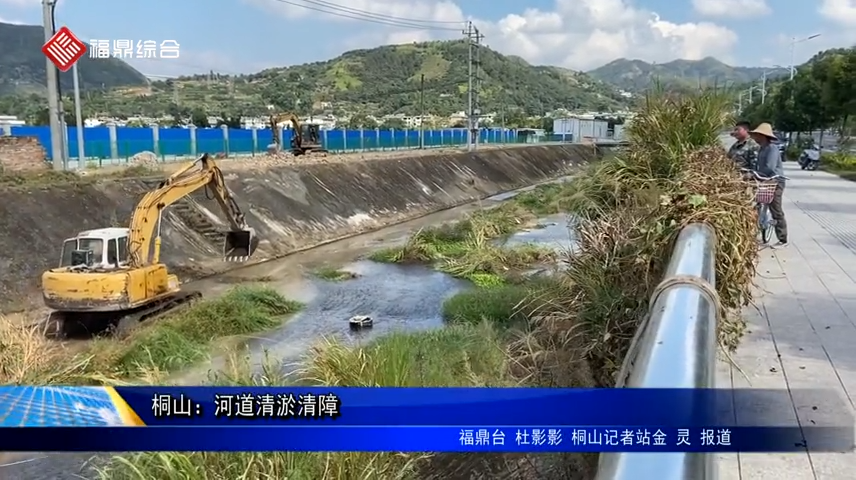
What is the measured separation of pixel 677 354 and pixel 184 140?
24.3m

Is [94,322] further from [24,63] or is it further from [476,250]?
[476,250]

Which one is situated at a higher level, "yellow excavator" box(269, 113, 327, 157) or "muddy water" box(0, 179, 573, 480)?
"yellow excavator" box(269, 113, 327, 157)

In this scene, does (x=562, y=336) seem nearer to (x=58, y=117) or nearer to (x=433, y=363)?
(x=433, y=363)

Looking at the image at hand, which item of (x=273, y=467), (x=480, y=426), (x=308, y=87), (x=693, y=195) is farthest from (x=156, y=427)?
(x=308, y=87)

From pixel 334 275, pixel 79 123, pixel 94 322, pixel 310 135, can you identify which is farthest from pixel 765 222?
pixel 310 135

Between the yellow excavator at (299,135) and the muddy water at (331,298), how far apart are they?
353 inches

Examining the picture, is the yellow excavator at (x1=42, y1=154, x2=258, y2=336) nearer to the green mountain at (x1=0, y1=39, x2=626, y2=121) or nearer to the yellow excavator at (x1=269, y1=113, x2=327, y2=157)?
the green mountain at (x1=0, y1=39, x2=626, y2=121)

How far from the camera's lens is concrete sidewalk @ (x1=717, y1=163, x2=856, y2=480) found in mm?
2496

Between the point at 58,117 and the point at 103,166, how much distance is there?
7857 millimetres

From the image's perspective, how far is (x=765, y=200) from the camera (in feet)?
22.5

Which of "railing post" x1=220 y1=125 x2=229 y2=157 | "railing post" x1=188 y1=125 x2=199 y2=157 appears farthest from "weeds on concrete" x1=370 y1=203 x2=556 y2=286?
"railing post" x1=220 y1=125 x2=229 y2=157

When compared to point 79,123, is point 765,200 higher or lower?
lower

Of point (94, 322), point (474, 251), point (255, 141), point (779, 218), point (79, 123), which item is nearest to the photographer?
point (779, 218)

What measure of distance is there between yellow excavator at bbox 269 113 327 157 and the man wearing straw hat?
21661mm
